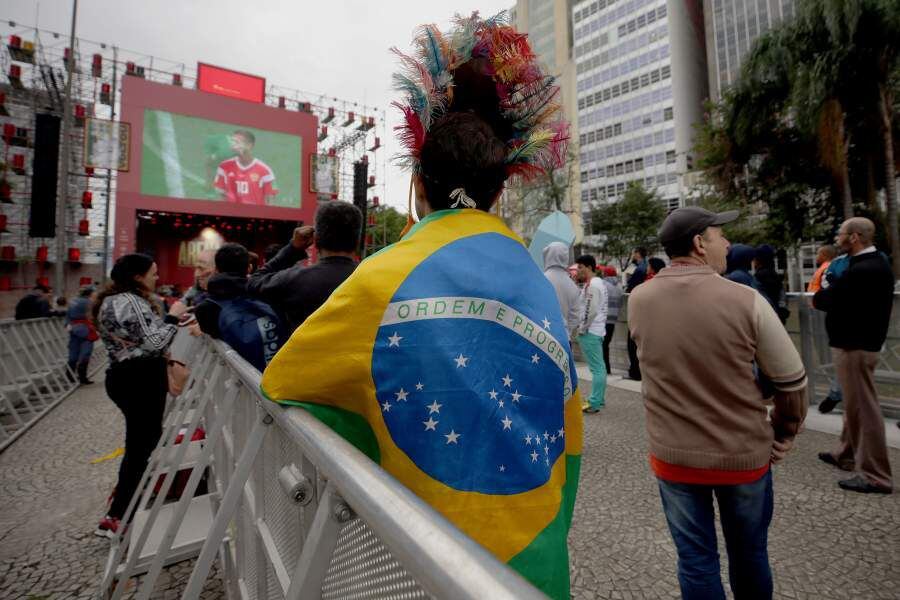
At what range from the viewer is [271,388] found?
3.05 ft

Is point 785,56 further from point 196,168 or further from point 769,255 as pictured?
point 196,168

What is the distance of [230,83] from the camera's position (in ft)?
83.6

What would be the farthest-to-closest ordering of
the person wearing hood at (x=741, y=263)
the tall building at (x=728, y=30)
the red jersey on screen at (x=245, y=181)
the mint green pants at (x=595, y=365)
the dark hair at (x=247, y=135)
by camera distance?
1. the tall building at (x=728, y=30)
2. the dark hair at (x=247, y=135)
3. the red jersey on screen at (x=245, y=181)
4. the mint green pants at (x=595, y=365)
5. the person wearing hood at (x=741, y=263)

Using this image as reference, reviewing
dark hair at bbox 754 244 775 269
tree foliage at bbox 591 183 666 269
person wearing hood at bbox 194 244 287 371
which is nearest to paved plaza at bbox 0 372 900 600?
person wearing hood at bbox 194 244 287 371

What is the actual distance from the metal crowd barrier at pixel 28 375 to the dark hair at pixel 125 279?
3.18 metres

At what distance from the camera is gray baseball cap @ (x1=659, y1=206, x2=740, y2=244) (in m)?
1.84

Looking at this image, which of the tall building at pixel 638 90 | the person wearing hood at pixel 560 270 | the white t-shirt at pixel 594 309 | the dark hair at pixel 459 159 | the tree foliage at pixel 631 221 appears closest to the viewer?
the dark hair at pixel 459 159

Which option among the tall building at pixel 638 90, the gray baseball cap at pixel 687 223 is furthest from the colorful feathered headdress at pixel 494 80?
the tall building at pixel 638 90

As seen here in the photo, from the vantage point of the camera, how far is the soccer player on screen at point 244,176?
75.9ft

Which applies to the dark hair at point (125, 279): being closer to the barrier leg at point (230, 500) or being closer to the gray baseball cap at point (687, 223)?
the barrier leg at point (230, 500)

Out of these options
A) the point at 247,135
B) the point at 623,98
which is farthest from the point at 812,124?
the point at 623,98

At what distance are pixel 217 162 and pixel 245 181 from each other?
5.04 feet

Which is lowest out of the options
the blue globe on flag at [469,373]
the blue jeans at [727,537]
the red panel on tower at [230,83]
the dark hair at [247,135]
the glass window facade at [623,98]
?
the blue jeans at [727,537]

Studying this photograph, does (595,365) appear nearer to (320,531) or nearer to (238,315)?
(238,315)
